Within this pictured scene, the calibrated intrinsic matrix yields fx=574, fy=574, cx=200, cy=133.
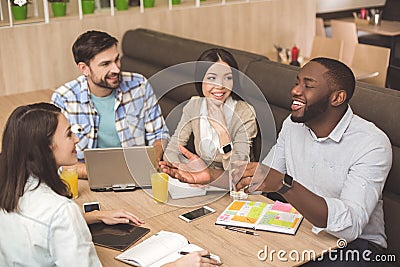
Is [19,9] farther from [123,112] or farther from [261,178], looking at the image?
[261,178]

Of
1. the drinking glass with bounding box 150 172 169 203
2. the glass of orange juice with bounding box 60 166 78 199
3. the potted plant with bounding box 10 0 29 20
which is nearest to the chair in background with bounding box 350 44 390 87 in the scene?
the potted plant with bounding box 10 0 29 20

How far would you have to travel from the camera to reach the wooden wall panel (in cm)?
365

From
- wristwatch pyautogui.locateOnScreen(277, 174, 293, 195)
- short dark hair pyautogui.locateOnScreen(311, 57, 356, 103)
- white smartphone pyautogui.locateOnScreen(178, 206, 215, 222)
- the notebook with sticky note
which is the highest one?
short dark hair pyautogui.locateOnScreen(311, 57, 356, 103)

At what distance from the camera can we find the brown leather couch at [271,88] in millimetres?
2254

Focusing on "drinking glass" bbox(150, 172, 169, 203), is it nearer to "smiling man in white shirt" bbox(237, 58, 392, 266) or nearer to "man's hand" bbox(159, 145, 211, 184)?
"man's hand" bbox(159, 145, 211, 184)

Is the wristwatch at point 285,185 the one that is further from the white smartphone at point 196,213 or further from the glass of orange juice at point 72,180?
the glass of orange juice at point 72,180

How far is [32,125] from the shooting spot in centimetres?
150

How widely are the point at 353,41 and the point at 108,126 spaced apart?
3310 millimetres

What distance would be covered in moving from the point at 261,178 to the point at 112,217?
19.7 inches

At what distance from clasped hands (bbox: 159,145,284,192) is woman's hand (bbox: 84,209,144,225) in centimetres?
22

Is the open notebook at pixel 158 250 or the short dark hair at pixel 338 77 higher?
the short dark hair at pixel 338 77

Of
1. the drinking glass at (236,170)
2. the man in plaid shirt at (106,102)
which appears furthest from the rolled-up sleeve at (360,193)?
the man in plaid shirt at (106,102)

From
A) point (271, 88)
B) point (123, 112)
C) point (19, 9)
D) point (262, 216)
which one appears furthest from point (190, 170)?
point (19, 9)

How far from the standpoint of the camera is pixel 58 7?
3.80 meters
